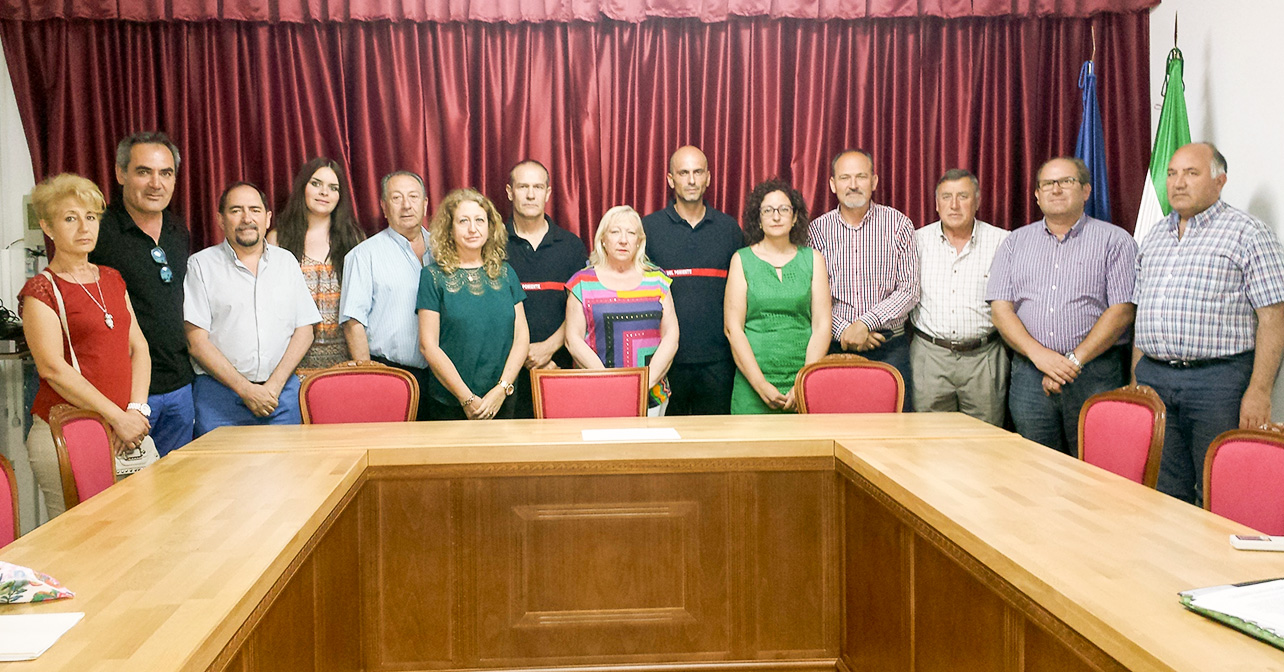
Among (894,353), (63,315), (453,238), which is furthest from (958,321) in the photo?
(63,315)

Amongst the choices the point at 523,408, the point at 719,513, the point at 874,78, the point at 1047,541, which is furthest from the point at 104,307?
the point at 874,78

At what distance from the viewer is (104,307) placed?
3398 millimetres

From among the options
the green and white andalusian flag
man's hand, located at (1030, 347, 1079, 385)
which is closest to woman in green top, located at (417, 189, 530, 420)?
man's hand, located at (1030, 347, 1079, 385)

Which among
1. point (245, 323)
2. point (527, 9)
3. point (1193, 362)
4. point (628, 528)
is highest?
point (527, 9)

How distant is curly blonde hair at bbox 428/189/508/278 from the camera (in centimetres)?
385

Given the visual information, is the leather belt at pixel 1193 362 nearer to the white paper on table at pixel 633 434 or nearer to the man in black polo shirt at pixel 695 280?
the man in black polo shirt at pixel 695 280

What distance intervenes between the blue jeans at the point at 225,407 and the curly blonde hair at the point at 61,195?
0.97m

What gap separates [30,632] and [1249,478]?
241 centimetres

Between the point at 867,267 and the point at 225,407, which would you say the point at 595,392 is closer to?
the point at 867,267

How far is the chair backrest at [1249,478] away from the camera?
2002mm

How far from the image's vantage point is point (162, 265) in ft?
12.9

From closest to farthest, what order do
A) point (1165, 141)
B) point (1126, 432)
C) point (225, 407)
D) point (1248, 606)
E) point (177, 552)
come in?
point (1248, 606) < point (177, 552) < point (1126, 432) < point (225, 407) < point (1165, 141)

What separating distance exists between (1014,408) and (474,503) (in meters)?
2.69

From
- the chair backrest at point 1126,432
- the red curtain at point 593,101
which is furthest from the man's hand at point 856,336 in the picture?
the chair backrest at point 1126,432
